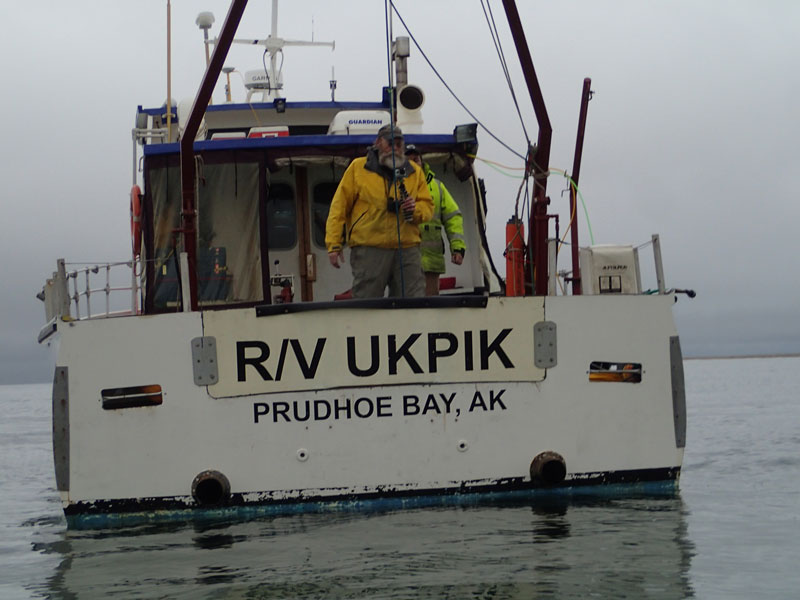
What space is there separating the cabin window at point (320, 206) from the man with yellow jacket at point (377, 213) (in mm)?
1851

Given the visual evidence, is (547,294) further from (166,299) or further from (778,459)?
(778,459)

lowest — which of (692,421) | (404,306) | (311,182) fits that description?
(692,421)

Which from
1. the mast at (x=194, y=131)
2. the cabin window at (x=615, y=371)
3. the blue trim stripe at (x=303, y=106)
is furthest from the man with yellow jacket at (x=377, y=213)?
the blue trim stripe at (x=303, y=106)

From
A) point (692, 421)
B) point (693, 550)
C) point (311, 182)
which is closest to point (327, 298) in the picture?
point (311, 182)

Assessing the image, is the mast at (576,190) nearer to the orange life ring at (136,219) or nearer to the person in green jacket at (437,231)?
the person in green jacket at (437,231)

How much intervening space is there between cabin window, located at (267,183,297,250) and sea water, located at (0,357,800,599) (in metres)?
2.98

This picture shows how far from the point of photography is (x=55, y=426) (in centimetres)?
662

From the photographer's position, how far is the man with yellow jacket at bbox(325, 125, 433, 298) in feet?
24.1

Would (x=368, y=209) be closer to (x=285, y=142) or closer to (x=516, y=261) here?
(x=516, y=261)

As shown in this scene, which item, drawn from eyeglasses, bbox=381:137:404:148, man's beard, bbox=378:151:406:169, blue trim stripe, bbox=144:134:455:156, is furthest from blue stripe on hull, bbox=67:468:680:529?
blue trim stripe, bbox=144:134:455:156

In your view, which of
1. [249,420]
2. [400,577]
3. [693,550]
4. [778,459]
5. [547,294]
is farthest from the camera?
[778,459]

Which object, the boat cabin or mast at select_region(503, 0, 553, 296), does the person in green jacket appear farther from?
the boat cabin

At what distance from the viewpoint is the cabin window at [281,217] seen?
9.32m

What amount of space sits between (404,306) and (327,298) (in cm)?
276
